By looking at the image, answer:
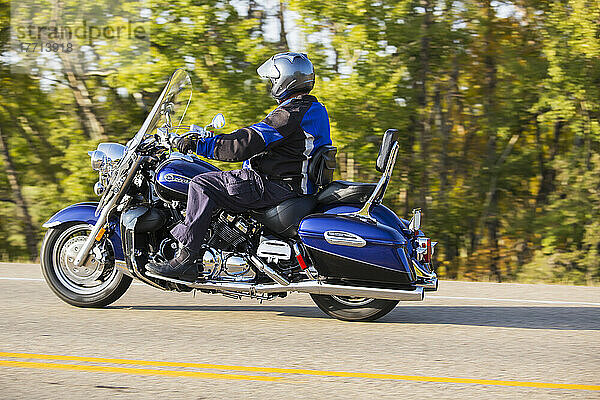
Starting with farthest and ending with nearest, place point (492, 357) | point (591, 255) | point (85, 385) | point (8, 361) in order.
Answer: point (591, 255)
point (492, 357)
point (8, 361)
point (85, 385)

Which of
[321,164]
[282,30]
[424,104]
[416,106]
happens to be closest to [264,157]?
[321,164]

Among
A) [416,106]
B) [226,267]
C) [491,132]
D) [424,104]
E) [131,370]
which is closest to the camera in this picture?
[131,370]

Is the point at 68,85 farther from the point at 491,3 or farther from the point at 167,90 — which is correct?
the point at 167,90

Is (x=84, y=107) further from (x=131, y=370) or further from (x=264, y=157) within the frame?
(x=131, y=370)

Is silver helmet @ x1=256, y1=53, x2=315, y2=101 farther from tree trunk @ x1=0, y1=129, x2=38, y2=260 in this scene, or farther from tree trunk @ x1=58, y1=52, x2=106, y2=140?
tree trunk @ x1=0, y1=129, x2=38, y2=260

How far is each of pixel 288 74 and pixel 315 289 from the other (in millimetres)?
1653

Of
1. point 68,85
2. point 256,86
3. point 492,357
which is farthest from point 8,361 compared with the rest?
point 68,85

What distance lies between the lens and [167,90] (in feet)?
22.0

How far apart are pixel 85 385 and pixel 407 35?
42.9 ft

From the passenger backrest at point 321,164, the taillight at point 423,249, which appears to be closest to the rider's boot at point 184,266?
the passenger backrest at point 321,164

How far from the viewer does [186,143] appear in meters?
6.25

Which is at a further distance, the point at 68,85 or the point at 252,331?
the point at 68,85

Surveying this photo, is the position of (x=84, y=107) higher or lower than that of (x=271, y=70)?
lower

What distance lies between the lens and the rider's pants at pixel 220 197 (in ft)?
20.7
